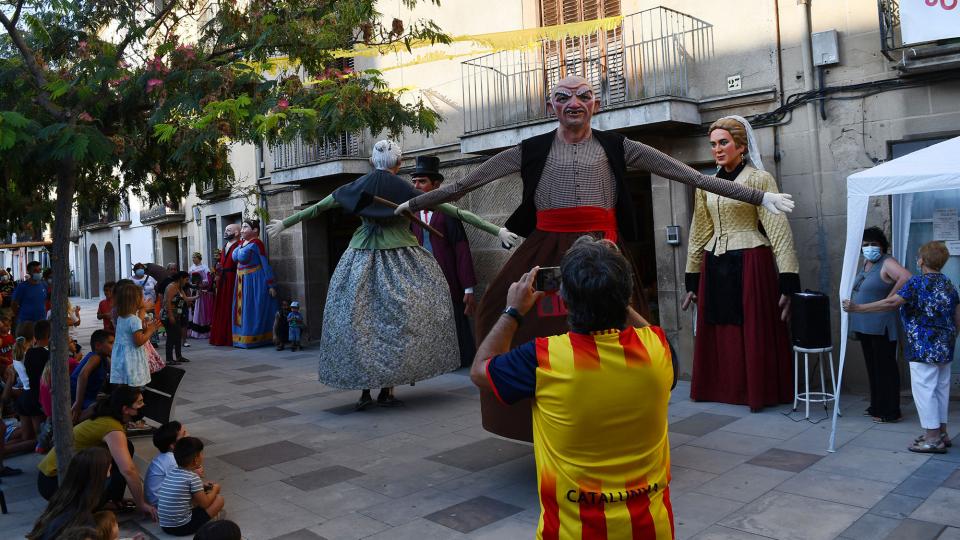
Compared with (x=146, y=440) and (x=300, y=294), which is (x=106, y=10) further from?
(x=300, y=294)

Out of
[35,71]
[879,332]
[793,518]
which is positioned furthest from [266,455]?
[879,332]

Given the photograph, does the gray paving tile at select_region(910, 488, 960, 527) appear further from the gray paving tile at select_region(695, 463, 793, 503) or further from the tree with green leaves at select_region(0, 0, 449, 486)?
the tree with green leaves at select_region(0, 0, 449, 486)

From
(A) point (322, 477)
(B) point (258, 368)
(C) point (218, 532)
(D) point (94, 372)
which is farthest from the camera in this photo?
(B) point (258, 368)

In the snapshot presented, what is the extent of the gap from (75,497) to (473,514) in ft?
6.21

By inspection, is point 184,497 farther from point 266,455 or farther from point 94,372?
point 94,372

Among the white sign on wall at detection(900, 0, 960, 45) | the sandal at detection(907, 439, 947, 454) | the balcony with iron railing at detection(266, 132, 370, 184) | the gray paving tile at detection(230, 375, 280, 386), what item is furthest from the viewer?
the balcony with iron railing at detection(266, 132, 370, 184)

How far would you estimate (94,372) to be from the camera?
5.23 metres

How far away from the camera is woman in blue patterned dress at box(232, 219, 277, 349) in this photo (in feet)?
40.6

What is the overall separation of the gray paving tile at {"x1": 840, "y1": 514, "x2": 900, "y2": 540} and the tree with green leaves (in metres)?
3.49

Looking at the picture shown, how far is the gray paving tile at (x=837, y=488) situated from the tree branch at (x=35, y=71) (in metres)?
4.63

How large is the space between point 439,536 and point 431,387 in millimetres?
4379

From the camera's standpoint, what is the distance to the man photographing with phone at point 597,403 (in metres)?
2.03

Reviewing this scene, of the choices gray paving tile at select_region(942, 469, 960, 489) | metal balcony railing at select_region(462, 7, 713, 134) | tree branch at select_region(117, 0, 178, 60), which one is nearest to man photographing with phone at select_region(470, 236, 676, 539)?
gray paving tile at select_region(942, 469, 960, 489)

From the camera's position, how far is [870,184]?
4727mm
